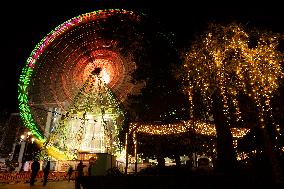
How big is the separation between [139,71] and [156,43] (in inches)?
93.5

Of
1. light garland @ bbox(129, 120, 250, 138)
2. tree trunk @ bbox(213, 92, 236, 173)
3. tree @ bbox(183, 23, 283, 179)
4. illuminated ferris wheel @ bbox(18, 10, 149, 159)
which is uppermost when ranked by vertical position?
illuminated ferris wheel @ bbox(18, 10, 149, 159)

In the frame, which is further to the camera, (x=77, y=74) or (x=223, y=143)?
(x=77, y=74)

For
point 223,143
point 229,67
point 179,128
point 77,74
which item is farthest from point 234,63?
point 77,74

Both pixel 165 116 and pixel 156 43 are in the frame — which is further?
pixel 165 116

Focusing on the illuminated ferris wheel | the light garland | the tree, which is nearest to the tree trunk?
the tree

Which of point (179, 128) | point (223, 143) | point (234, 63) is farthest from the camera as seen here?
point (179, 128)

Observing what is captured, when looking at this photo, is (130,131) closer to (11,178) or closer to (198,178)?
(198,178)

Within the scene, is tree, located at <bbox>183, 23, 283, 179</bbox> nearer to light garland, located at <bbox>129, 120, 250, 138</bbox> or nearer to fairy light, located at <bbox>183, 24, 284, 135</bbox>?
fairy light, located at <bbox>183, 24, 284, 135</bbox>

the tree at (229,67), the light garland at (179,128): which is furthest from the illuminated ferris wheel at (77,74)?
the tree at (229,67)

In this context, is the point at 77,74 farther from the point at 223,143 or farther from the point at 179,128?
the point at 223,143

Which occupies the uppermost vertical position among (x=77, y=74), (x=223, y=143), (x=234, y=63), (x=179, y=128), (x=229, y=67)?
(x=77, y=74)

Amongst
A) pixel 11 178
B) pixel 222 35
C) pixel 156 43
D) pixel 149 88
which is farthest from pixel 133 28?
pixel 11 178

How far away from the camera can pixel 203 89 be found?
1590 centimetres

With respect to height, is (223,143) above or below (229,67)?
below
